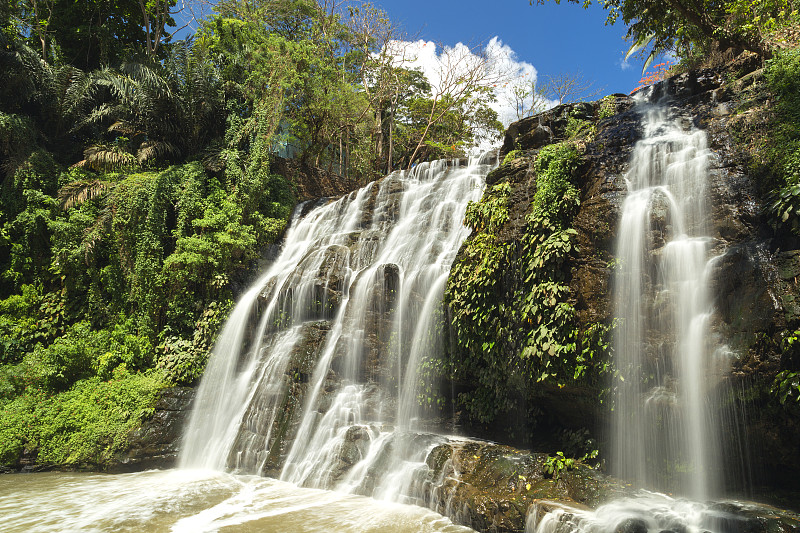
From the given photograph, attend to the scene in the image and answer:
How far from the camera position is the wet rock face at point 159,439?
895 cm

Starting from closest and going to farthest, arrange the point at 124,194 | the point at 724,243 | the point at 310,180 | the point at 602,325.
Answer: the point at 724,243
the point at 602,325
the point at 124,194
the point at 310,180

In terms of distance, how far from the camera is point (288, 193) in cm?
1591

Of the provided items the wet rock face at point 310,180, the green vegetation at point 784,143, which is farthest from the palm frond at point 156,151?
the green vegetation at point 784,143

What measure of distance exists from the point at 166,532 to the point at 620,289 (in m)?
6.99

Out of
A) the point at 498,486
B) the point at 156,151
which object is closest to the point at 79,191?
the point at 156,151

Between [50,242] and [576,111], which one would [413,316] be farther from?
[50,242]

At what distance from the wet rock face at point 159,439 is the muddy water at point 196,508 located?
68 cm

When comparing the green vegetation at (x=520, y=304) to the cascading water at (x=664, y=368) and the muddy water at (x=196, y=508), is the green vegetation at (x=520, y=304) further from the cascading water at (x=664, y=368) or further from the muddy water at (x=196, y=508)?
the muddy water at (x=196, y=508)

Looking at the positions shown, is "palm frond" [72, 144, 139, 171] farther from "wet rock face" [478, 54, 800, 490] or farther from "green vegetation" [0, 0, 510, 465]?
"wet rock face" [478, 54, 800, 490]

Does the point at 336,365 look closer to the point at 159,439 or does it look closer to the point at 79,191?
the point at 159,439

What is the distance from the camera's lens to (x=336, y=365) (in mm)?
9070

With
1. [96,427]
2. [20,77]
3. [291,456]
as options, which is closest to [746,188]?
[291,456]

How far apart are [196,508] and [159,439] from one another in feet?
11.6

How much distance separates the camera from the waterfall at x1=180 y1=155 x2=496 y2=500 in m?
7.39
